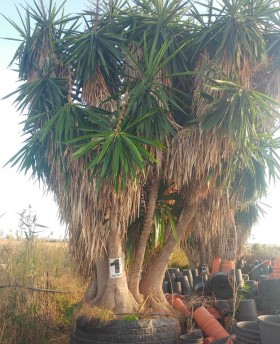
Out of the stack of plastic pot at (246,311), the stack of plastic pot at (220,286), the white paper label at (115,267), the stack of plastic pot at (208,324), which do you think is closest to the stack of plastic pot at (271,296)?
the stack of plastic pot at (246,311)

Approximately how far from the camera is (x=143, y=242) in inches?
257

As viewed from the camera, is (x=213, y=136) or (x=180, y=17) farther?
(x=180, y=17)

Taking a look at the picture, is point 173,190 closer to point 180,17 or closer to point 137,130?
point 137,130

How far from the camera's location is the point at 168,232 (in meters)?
7.02

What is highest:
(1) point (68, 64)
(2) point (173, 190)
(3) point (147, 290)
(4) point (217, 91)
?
(1) point (68, 64)

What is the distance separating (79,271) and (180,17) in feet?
15.1

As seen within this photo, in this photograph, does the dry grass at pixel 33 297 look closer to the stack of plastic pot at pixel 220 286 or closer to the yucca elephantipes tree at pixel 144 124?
the yucca elephantipes tree at pixel 144 124

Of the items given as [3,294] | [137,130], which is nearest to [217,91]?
[137,130]

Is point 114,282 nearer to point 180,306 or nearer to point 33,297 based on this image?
point 180,306

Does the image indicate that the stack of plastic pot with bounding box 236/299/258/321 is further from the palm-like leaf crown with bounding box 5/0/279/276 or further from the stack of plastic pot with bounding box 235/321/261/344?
the palm-like leaf crown with bounding box 5/0/279/276

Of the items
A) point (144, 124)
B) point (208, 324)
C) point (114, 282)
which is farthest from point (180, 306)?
point (144, 124)

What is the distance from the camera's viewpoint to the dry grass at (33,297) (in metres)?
6.59

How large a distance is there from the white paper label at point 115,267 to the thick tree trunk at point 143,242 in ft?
1.65

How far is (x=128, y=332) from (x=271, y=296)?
2.64m
